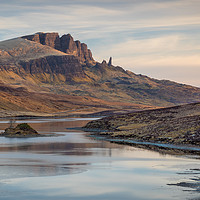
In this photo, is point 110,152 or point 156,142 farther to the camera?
point 156,142

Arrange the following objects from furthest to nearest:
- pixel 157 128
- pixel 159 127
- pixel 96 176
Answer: pixel 159 127, pixel 157 128, pixel 96 176

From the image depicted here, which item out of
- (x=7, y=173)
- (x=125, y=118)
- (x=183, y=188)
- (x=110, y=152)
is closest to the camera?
(x=183, y=188)

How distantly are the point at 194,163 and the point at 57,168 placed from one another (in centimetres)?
1361

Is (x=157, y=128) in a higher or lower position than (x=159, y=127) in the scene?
lower

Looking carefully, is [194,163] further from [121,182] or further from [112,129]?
[112,129]

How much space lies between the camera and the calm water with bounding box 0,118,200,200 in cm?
2545

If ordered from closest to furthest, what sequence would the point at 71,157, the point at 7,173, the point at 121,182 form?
the point at 121,182
the point at 7,173
the point at 71,157

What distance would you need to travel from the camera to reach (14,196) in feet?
80.6

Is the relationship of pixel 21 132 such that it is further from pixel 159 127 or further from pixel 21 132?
pixel 159 127

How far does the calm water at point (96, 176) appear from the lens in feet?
83.5

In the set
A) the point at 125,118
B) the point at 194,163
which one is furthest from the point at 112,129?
the point at 194,163

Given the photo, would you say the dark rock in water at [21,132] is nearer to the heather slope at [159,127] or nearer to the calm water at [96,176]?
the heather slope at [159,127]

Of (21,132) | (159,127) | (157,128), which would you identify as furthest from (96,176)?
(21,132)

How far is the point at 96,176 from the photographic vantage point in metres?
32.6
